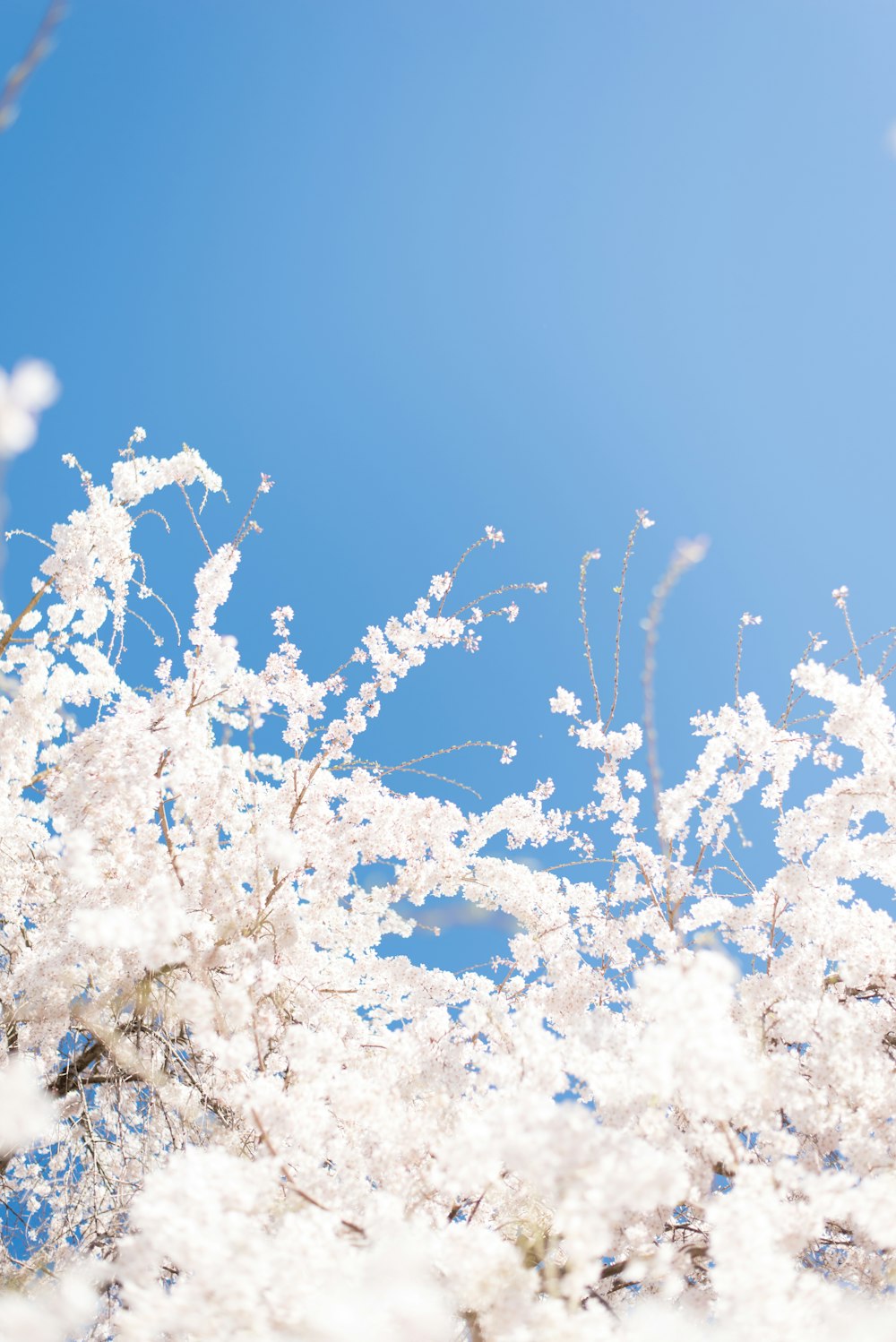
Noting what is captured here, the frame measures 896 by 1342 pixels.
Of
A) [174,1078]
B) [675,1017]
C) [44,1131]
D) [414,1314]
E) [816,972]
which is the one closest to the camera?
[414,1314]

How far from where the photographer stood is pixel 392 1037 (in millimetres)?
5383

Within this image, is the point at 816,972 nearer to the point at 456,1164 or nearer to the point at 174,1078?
the point at 456,1164

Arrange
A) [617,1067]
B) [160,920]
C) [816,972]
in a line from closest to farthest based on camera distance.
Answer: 1. [160,920]
2. [617,1067]
3. [816,972]

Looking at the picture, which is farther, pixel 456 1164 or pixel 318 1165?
pixel 318 1165

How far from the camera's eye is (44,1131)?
6.18 metres

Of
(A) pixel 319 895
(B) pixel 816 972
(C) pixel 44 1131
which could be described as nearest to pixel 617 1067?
(B) pixel 816 972

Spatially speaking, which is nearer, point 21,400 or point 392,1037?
point 21,400

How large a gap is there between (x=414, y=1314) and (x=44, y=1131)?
19.2 ft

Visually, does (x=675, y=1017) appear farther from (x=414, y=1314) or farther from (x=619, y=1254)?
(x=619, y=1254)

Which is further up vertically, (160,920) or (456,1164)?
(160,920)

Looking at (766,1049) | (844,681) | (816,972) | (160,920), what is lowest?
(160,920)

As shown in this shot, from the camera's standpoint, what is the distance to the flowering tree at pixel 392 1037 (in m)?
2.08

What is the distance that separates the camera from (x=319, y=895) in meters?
6.12

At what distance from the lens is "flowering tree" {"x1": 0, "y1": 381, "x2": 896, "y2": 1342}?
82.0 inches
